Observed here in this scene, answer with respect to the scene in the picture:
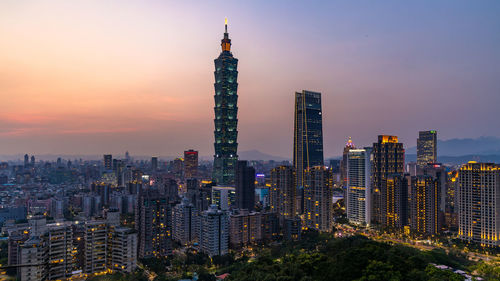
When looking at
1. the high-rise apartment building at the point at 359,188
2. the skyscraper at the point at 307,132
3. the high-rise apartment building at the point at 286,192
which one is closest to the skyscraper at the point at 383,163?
the high-rise apartment building at the point at 359,188

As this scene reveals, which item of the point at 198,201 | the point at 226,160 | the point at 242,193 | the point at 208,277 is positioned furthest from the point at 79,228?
the point at 226,160

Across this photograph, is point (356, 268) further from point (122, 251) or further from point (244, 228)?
point (244, 228)

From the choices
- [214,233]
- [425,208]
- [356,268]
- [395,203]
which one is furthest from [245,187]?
[356,268]

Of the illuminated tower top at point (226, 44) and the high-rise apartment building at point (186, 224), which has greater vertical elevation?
the illuminated tower top at point (226, 44)

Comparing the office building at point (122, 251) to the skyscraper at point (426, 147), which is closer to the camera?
the office building at point (122, 251)

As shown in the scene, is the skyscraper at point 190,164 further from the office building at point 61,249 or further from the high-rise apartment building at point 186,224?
the office building at point 61,249

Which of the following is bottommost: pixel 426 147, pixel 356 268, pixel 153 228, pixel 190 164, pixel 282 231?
pixel 282 231

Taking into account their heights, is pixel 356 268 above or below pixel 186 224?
above
